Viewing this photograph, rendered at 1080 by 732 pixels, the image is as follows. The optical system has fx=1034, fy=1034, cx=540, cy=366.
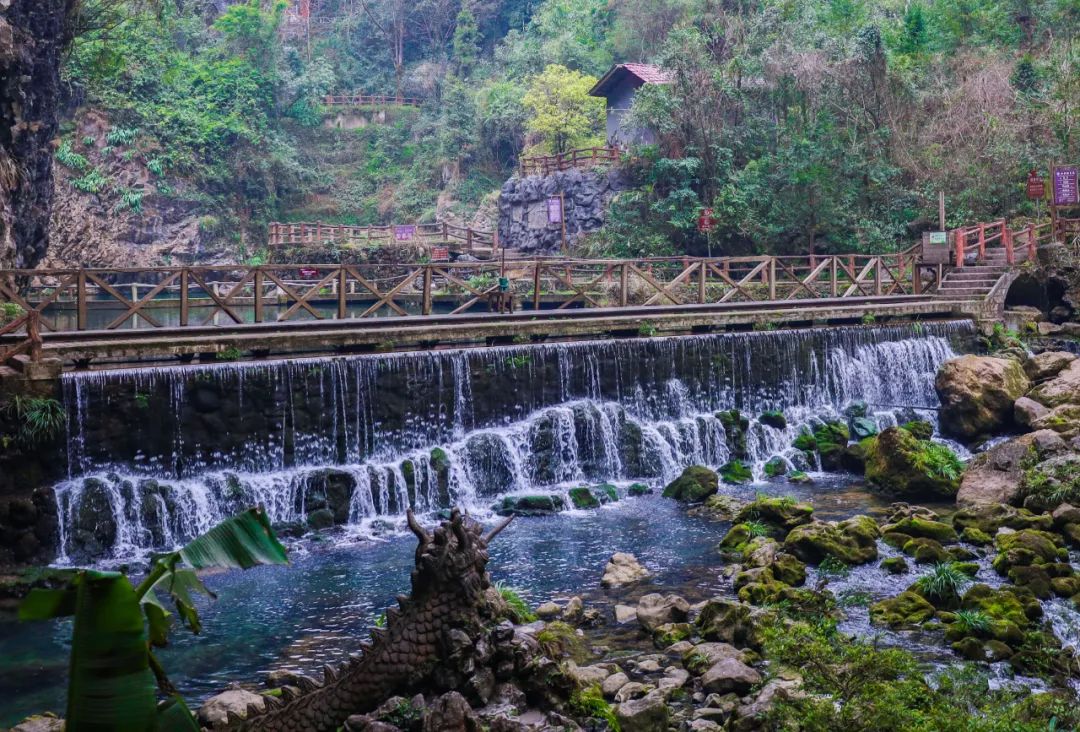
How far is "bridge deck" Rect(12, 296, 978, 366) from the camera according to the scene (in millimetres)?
13602

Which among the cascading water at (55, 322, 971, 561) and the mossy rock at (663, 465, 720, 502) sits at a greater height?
Answer: the cascading water at (55, 322, 971, 561)

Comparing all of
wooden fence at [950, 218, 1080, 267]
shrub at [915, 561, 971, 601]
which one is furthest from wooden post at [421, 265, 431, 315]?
wooden fence at [950, 218, 1080, 267]

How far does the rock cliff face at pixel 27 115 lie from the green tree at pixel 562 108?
2184 centimetres

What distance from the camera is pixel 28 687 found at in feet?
28.7

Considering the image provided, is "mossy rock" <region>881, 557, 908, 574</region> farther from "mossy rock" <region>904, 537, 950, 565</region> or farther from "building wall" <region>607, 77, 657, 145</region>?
"building wall" <region>607, 77, 657, 145</region>

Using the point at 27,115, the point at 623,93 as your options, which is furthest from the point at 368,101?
the point at 27,115

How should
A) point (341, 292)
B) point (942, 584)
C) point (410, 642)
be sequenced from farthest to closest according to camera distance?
1. point (341, 292)
2. point (942, 584)
3. point (410, 642)

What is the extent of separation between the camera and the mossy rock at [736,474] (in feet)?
53.0

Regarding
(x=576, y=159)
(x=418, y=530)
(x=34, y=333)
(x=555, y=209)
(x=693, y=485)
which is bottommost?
(x=693, y=485)

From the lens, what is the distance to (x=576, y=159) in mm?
37031

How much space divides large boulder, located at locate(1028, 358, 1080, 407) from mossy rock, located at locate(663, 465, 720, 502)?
6323 mm

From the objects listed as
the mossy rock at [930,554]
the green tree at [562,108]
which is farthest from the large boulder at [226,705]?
the green tree at [562,108]

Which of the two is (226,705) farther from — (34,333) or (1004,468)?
(1004,468)

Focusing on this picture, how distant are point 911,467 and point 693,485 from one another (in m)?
3.14
